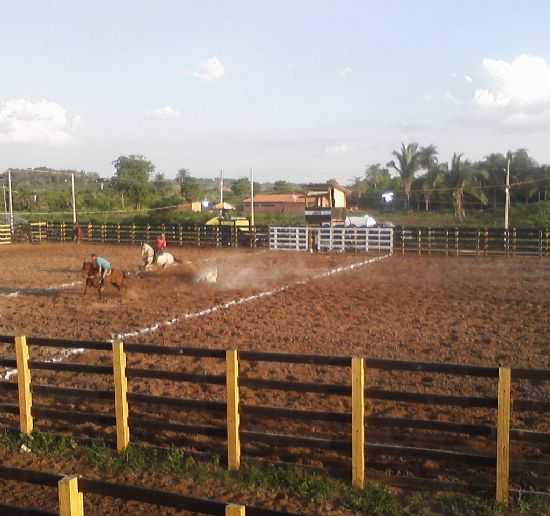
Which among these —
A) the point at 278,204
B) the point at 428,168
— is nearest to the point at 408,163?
the point at 428,168

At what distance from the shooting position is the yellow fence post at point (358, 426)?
15.8 feet

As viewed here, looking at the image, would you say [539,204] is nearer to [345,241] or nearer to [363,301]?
[345,241]

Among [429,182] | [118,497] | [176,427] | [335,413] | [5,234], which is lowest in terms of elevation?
[176,427]

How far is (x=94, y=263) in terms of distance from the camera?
50.1 ft

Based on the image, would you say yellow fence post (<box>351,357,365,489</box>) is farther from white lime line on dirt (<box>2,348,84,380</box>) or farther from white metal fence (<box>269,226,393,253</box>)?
white metal fence (<box>269,226,393,253</box>)

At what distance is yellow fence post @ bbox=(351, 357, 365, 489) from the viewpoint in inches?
189

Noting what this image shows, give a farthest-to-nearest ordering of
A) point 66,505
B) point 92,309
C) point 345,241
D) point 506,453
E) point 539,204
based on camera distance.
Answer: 1. point 539,204
2. point 345,241
3. point 92,309
4. point 506,453
5. point 66,505

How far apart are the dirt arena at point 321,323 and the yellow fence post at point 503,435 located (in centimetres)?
58

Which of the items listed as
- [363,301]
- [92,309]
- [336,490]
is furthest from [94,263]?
[336,490]

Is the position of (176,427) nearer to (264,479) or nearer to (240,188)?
(264,479)

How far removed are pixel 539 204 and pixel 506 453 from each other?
50163mm

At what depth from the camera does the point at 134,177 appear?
7906cm

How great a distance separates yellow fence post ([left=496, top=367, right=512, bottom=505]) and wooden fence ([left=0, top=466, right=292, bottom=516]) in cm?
267

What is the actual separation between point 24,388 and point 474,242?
84.6 ft
